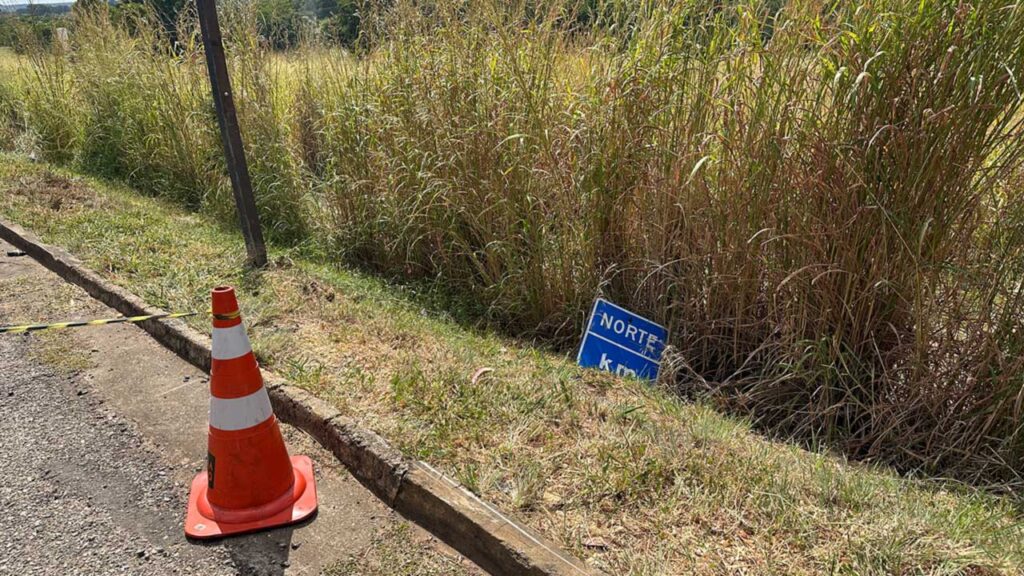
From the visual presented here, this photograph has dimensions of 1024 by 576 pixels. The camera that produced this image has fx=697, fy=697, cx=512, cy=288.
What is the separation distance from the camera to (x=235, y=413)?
2.66 metres

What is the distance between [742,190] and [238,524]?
9.05ft

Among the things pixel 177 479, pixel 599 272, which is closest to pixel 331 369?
pixel 177 479

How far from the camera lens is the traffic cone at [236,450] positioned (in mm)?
2654

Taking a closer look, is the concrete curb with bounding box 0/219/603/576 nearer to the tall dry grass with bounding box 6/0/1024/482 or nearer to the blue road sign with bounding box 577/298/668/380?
the blue road sign with bounding box 577/298/668/380

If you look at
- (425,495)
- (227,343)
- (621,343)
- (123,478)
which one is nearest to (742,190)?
(621,343)

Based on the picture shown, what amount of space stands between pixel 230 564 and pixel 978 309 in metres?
3.27

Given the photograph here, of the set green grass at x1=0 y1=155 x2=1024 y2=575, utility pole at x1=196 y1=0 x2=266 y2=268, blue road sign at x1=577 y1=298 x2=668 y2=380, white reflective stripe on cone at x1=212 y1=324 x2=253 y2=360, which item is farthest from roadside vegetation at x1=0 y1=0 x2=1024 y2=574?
white reflective stripe on cone at x1=212 y1=324 x2=253 y2=360

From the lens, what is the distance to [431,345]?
380 centimetres

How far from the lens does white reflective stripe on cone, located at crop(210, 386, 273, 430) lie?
2.66 m

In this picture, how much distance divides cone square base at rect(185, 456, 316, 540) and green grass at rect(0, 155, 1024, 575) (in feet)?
1.22

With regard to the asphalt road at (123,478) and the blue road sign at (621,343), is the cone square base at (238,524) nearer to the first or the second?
the asphalt road at (123,478)

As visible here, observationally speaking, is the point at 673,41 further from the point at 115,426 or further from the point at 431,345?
the point at 115,426

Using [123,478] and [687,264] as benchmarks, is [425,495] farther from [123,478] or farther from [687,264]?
[687,264]

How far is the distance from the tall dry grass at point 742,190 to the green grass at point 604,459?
451mm
